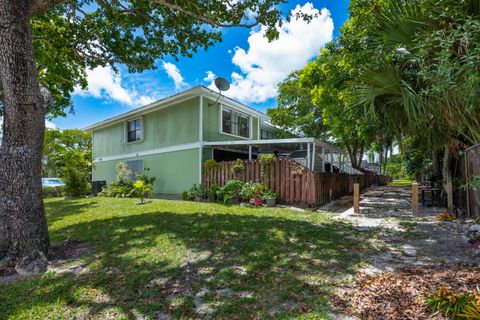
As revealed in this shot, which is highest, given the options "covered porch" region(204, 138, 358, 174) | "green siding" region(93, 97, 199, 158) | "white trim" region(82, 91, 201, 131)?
"white trim" region(82, 91, 201, 131)

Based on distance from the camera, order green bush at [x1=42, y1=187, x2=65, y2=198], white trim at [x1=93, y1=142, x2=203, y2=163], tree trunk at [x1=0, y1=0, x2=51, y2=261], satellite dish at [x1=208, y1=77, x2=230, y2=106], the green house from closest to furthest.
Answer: tree trunk at [x1=0, y1=0, x2=51, y2=261], satellite dish at [x1=208, y1=77, x2=230, y2=106], the green house, white trim at [x1=93, y1=142, x2=203, y2=163], green bush at [x1=42, y1=187, x2=65, y2=198]

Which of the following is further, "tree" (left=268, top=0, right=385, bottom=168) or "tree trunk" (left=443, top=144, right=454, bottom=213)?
"tree trunk" (left=443, top=144, right=454, bottom=213)

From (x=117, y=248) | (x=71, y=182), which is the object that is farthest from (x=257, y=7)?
A: (x=71, y=182)

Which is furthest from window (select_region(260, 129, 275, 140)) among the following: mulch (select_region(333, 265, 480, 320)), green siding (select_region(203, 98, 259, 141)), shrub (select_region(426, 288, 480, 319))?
shrub (select_region(426, 288, 480, 319))

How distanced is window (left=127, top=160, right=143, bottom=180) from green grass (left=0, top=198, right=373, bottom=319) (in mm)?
9671

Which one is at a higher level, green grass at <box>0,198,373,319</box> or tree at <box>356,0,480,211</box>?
tree at <box>356,0,480,211</box>

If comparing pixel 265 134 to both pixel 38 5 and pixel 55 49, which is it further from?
pixel 38 5

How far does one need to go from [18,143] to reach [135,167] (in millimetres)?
12358

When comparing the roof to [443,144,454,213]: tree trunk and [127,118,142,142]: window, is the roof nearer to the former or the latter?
[127,118,142,142]: window

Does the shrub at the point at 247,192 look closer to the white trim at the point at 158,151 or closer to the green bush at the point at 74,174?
the white trim at the point at 158,151

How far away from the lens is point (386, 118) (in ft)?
18.0

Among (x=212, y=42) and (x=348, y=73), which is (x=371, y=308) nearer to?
(x=348, y=73)

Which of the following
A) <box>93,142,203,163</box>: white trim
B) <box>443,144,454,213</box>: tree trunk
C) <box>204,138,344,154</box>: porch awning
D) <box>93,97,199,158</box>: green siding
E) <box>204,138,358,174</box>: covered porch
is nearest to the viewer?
<box>443,144,454,213</box>: tree trunk

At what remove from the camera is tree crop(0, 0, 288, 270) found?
4176mm
